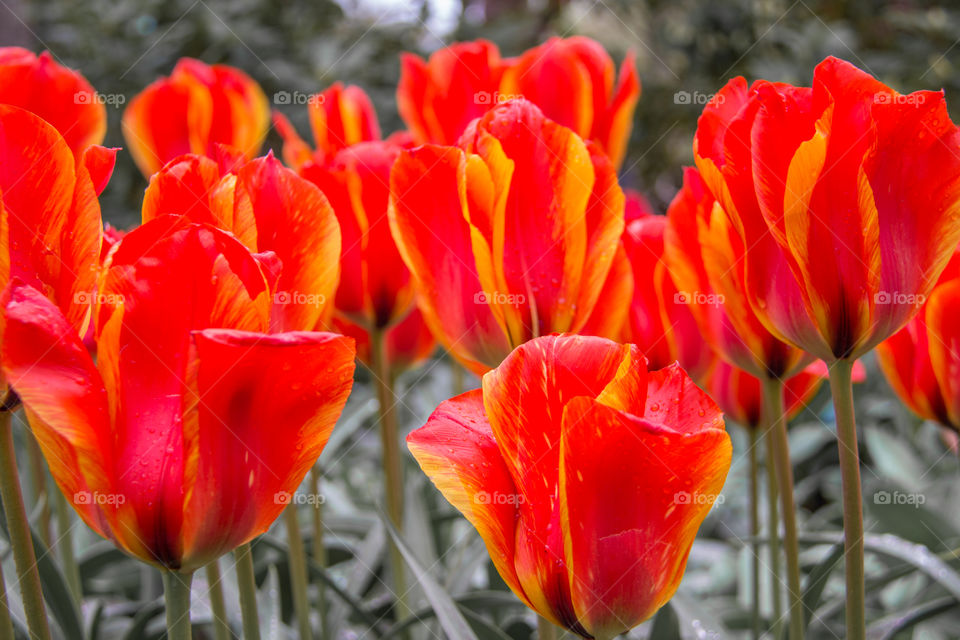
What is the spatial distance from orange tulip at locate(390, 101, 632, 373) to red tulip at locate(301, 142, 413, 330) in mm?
143

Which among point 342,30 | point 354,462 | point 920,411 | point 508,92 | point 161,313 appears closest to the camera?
point 161,313

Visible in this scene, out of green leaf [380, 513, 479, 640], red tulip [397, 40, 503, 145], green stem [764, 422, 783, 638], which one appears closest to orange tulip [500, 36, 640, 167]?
red tulip [397, 40, 503, 145]

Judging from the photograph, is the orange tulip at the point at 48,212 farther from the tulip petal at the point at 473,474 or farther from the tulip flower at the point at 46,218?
the tulip petal at the point at 473,474

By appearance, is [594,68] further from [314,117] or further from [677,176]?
[677,176]

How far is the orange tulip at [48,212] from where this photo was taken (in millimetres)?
498

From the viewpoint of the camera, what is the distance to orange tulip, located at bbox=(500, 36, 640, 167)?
102 cm

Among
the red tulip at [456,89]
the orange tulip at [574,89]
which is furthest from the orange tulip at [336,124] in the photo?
the orange tulip at [574,89]

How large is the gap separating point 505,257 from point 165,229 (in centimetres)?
29

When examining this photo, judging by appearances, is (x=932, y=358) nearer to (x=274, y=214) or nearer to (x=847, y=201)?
(x=847, y=201)

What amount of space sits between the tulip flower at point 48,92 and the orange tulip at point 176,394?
1.35 ft

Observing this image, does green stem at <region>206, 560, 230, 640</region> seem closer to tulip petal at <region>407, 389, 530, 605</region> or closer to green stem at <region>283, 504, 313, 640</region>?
green stem at <region>283, 504, 313, 640</region>

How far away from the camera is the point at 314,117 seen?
1064 mm

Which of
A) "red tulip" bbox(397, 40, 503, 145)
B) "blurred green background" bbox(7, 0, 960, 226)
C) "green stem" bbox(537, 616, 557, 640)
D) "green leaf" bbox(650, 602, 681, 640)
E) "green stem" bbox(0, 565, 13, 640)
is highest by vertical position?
"blurred green background" bbox(7, 0, 960, 226)

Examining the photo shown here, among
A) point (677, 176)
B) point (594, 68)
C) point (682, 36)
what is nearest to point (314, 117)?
point (594, 68)
